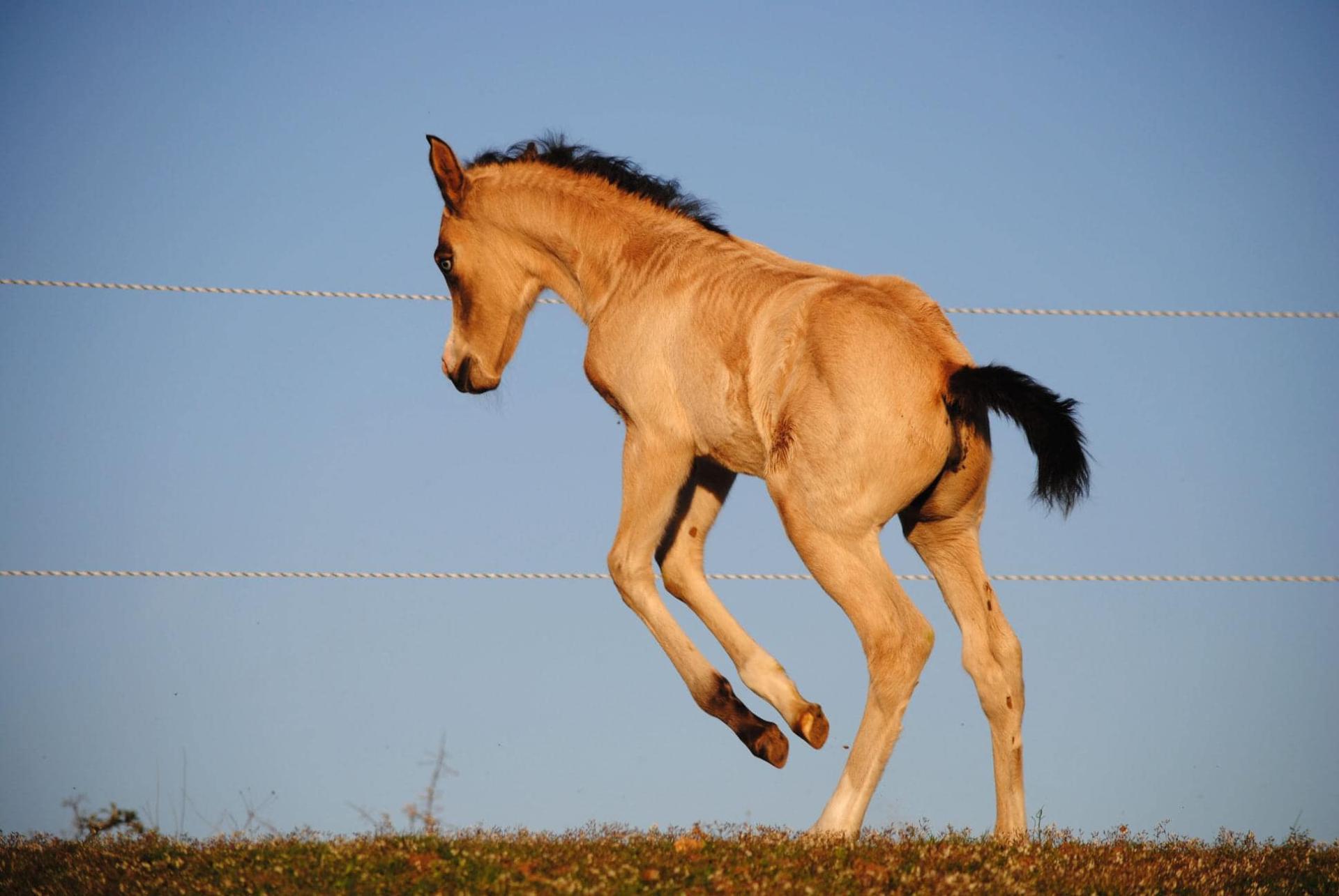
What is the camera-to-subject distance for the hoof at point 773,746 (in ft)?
20.9

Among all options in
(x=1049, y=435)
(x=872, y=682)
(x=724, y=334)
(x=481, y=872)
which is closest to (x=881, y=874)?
(x=872, y=682)

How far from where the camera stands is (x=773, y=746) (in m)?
6.37

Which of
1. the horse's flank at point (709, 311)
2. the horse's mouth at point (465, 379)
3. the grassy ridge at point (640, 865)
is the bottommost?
the grassy ridge at point (640, 865)

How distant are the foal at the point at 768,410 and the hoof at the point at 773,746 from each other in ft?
0.04

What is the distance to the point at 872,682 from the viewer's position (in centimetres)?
609

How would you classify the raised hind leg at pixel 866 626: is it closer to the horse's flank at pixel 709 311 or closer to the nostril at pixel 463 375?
the horse's flank at pixel 709 311

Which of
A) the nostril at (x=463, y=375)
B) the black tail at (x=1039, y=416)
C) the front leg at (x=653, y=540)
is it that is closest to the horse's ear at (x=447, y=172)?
the nostril at (x=463, y=375)

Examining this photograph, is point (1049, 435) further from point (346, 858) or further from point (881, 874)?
point (346, 858)

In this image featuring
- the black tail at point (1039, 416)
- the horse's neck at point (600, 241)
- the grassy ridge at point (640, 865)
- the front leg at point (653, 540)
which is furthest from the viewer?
the horse's neck at point (600, 241)

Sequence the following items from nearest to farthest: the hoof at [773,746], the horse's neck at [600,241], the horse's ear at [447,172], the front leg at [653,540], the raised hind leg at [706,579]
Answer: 1. the hoof at [773,746]
2. the raised hind leg at [706,579]
3. the front leg at [653,540]
4. the horse's neck at [600,241]
5. the horse's ear at [447,172]

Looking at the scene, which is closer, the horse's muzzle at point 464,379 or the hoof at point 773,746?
the hoof at point 773,746

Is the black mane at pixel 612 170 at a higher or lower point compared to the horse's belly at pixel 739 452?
higher

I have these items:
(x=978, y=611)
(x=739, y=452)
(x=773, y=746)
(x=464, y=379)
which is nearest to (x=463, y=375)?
(x=464, y=379)

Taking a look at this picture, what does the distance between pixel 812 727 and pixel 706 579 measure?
1.21 metres
